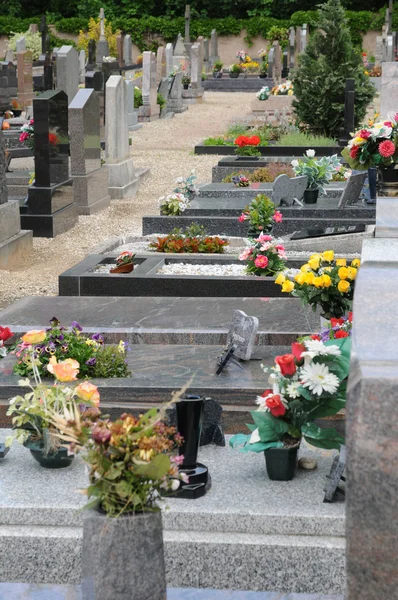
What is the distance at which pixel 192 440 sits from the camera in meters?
4.24

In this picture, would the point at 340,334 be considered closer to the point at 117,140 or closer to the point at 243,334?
the point at 243,334

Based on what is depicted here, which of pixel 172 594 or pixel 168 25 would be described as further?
pixel 168 25

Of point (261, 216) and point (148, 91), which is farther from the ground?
point (261, 216)

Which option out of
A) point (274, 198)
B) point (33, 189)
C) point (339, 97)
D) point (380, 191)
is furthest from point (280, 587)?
point (339, 97)

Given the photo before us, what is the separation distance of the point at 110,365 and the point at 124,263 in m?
3.21

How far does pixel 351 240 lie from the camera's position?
371 inches

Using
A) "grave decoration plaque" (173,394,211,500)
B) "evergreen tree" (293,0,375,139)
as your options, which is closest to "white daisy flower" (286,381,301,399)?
"grave decoration plaque" (173,394,211,500)

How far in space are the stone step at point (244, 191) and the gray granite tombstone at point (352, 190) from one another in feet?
2.62

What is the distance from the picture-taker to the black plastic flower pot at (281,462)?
4.23m

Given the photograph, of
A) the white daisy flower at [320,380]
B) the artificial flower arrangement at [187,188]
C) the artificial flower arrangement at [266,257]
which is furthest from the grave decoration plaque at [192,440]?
the artificial flower arrangement at [187,188]

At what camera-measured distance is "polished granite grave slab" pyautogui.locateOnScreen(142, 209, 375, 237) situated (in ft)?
34.6

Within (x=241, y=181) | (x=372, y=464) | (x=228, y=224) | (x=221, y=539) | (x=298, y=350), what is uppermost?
(x=372, y=464)

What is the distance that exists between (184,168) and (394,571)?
14458mm

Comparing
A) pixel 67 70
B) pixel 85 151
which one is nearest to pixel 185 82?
pixel 67 70
